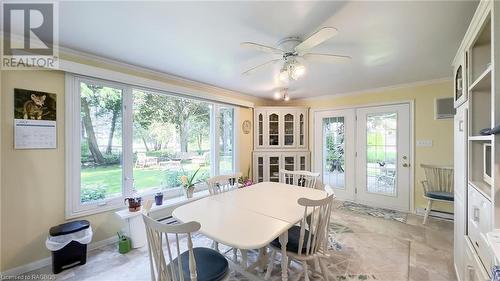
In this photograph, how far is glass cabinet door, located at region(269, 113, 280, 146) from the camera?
4.68 metres

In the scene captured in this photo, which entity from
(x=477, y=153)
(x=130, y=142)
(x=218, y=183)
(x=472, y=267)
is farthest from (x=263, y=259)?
(x=130, y=142)

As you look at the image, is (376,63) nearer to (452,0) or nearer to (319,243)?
(452,0)

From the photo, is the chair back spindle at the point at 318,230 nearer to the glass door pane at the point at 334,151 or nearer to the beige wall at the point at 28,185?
the beige wall at the point at 28,185

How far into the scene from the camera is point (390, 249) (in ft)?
8.02

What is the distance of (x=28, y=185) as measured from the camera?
2.05m

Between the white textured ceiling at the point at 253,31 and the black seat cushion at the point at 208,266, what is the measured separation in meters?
1.78

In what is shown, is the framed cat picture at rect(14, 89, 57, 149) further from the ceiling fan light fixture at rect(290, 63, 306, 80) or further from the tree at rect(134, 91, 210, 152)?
the ceiling fan light fixture at rect(290, 63, 306, 80)

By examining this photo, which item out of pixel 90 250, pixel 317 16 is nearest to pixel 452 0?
pixel 317 16

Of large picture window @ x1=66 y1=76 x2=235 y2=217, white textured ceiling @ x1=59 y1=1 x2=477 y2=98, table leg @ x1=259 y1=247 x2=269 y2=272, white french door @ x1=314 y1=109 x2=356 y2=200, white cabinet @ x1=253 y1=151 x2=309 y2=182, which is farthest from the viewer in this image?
white cabinet @ x1=253 y1=151 x2=309 y2=182

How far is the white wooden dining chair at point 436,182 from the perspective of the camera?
315 cm

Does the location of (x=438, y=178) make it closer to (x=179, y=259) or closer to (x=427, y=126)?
(x=427, y=126)

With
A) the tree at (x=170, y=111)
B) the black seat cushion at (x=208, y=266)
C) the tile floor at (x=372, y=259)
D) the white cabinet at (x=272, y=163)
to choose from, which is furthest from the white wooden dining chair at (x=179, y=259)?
the white cabinet at (x=272, y=163)

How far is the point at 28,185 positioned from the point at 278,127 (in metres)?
3.87

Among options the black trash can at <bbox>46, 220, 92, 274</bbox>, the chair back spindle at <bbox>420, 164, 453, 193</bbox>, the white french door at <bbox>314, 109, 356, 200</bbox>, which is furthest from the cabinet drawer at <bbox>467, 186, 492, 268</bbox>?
the black trash can at <bbox>46, 220, 92, 274</bbox>
